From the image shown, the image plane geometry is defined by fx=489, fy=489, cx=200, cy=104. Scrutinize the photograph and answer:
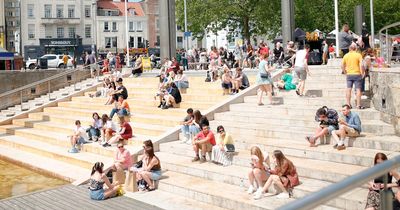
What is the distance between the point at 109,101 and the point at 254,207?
12.9 m

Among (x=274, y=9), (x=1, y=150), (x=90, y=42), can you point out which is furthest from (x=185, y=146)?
(x=90, y=42)

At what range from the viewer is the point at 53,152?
49.2 ft

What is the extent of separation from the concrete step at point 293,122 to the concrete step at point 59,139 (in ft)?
8.21

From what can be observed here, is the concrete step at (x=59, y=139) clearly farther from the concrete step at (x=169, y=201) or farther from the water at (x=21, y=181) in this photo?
the concrete step at (x=169, y=201)

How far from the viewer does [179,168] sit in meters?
10.9

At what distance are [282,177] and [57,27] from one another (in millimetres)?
72692

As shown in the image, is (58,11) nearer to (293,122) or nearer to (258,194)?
(293,122)

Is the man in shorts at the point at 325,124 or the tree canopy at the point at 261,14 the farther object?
the tree canopy at the point at 261,14

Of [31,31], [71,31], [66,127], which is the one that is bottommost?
[66,127]

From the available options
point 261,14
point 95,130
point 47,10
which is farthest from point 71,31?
point 95,130

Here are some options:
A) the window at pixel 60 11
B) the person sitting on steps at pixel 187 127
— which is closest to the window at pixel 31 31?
the window at pixel 60 11

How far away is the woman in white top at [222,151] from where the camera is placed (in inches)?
412

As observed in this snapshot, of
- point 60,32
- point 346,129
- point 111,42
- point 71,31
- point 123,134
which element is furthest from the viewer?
point 111,42

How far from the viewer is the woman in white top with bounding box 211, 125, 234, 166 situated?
10.5m
